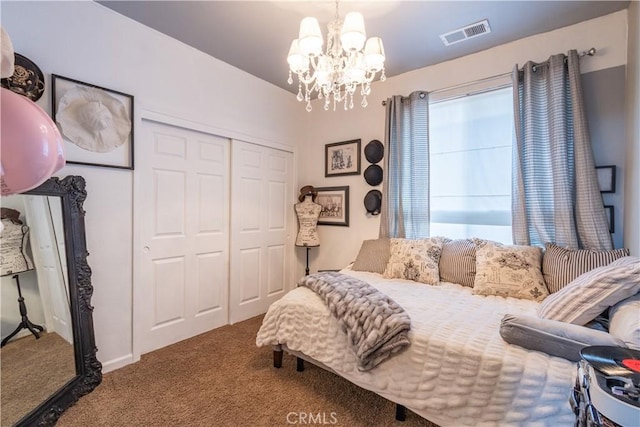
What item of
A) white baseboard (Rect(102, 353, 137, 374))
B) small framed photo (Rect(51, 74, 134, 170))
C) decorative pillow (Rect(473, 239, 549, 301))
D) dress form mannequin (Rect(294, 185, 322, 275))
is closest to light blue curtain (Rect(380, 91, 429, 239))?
decorative pillow (Rect(473, 239, 549, 301))

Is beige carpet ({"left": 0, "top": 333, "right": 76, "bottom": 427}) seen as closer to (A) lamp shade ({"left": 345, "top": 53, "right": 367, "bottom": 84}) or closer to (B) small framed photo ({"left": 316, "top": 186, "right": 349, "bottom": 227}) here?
(A) lamp shade ({"left": 345, "top": 53, "right": 367, "bottom": 84})

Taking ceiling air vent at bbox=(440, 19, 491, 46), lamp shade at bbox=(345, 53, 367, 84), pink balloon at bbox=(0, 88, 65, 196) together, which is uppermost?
ceiling air vent at bbox=(440, 19, 491, 46)

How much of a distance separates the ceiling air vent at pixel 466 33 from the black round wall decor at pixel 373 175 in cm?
129

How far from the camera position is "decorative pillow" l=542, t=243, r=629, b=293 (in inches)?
75.1

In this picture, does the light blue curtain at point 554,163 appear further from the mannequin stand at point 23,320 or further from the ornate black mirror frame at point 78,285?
the mannequin stand at point 23,320

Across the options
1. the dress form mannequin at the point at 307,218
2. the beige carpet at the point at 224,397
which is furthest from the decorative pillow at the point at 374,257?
the beige carpet at the point at 224,397

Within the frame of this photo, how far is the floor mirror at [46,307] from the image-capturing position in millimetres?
1563

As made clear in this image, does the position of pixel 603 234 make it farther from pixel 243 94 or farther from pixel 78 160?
pixel 78 160

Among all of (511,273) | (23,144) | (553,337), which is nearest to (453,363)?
(553,337)

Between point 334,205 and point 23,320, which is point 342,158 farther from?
point 23,320

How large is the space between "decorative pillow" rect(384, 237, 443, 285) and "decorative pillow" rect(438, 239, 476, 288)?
0.06m

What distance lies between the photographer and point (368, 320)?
1.62 metres

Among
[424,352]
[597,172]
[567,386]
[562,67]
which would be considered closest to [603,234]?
[597,172]

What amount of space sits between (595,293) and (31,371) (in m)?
3.01
